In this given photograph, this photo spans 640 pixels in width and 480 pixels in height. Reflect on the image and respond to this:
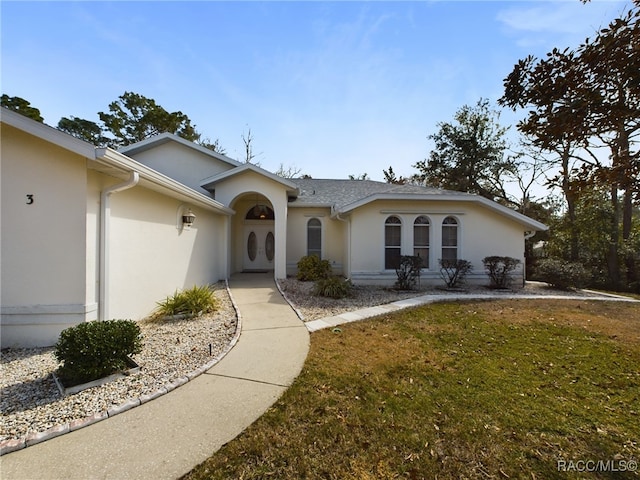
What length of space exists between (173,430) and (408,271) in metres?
8.85

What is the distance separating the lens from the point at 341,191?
1492 cm

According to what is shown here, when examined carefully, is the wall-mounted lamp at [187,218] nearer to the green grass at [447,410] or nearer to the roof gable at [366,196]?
the roof gable at [366,196]

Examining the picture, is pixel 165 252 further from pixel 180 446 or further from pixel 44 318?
pixel 180 446

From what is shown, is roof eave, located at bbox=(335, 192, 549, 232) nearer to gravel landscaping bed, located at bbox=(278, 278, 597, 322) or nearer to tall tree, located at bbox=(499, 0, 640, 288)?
gravel landscaping bed, located at bbox=(278, 278, 597, 322)

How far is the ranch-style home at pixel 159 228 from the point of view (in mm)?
4551

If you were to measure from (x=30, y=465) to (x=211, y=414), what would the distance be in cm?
140

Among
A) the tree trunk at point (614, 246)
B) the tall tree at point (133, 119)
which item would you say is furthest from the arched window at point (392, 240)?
the tall tree at point (133, 119)

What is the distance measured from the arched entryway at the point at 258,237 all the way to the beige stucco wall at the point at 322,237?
174 centimetres

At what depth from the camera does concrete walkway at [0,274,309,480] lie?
7.23ft

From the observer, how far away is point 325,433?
270 cm

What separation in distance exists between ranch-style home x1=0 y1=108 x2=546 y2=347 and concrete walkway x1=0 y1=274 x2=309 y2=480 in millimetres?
2813

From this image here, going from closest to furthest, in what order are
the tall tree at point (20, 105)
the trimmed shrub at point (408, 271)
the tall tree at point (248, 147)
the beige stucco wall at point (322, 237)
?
the trimmed shrub at point (408, 271)
the tall tree at point (20, 105)
the beige stucco wall at point (322, 237)
the tall tree at point (248, 147)

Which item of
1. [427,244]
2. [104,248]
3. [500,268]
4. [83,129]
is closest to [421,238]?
[427,244]

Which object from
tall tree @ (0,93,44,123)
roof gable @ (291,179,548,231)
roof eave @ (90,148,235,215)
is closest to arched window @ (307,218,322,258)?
roof gable @ (291,179,548,231)
